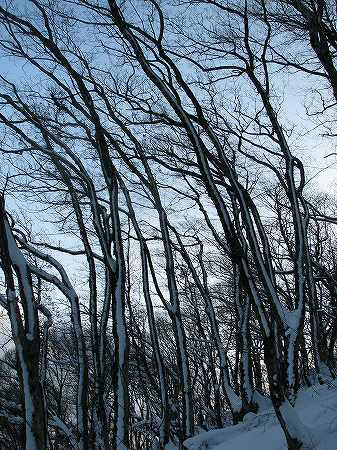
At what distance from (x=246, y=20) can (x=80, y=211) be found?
18.1 feet

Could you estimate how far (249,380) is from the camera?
8.05 metres

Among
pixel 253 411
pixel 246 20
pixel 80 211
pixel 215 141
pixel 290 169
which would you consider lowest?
pixel 253 411

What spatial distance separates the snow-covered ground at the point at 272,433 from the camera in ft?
12.6

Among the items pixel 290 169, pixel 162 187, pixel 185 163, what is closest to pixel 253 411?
pixel 290 169

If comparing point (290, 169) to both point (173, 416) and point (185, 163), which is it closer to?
point (185, 163)

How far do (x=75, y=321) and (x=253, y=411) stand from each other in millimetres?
3845

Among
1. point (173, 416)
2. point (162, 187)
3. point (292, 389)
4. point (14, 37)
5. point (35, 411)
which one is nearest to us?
point (35, 411)

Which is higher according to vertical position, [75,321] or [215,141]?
[215,141]

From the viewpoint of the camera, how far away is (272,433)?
4793 mm

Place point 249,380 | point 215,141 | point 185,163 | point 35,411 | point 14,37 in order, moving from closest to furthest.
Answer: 1. point 35,411
2. point 215,141
3. point 14,37
4. point 249,380
5. point 185,163

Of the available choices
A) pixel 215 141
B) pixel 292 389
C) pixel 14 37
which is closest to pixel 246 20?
pixel 215 141

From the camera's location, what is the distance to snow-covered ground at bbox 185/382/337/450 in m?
3.83

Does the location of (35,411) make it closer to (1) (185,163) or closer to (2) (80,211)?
(2) (80,211)

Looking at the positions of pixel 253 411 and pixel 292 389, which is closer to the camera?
pixel 292 389
